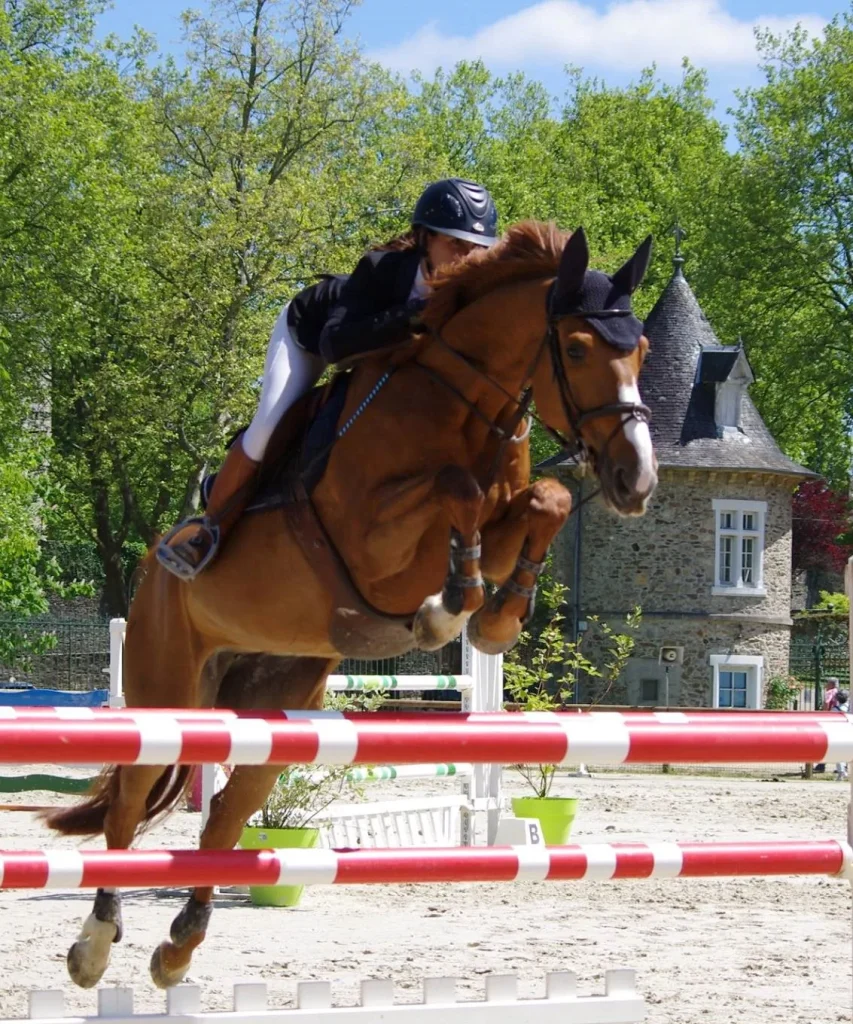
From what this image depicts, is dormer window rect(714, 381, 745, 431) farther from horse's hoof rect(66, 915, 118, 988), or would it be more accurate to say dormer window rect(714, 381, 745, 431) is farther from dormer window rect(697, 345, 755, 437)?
horse's hoof rect(66, 915, 118, 988)

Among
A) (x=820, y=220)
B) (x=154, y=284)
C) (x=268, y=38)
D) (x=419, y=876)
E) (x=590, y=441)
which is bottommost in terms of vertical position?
(x=419, y=876)

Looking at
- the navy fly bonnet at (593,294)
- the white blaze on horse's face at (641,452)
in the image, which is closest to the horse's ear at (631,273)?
the navy fly bonnet at (593,294)

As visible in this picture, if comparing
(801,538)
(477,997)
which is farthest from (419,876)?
(801,538)

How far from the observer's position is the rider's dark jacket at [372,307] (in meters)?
4.78

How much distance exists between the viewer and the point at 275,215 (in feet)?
93.6

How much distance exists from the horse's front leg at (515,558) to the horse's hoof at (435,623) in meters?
0.11

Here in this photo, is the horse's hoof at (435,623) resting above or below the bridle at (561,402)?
below

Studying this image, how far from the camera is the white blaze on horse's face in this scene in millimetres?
4020

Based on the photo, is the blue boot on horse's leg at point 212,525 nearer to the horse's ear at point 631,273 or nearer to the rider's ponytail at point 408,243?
the rider's ponytail at point 408,243

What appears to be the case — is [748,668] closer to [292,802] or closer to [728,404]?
[728,404]

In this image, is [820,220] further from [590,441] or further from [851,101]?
[590,441]

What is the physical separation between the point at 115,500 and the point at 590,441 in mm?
34472

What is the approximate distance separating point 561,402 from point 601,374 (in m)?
0.17

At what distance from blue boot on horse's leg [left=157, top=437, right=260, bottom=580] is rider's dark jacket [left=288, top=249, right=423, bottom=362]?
0.49 metres
